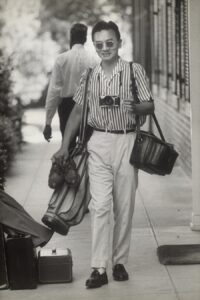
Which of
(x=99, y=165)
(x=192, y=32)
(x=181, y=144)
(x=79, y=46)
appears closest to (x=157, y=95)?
(x=181, y=144)

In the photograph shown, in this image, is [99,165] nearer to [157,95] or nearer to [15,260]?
[15,260]

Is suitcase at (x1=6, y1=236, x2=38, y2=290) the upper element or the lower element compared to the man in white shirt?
lower

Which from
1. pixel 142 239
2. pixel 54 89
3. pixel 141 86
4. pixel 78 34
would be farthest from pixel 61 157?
pixel 78 34

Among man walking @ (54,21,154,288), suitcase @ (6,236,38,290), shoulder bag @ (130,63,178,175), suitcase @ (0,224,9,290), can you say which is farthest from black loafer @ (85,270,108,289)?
shoulder bag @ (130,63,178,175)

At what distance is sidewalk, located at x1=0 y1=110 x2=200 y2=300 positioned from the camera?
6188mm

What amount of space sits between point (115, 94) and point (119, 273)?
4.46 ft

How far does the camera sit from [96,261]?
627 cm

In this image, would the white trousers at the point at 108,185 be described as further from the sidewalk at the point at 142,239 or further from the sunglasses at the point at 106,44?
the sunglasses at the point at 106,44

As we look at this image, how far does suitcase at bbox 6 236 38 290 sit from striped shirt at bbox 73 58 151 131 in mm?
1032

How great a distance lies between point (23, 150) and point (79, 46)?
279 inches

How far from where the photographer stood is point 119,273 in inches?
254

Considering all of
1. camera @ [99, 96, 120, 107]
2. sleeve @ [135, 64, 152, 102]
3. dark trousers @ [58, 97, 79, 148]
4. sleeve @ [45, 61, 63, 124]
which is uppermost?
sleeve @ [135, 64, 152, 102]

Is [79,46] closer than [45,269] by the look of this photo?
No

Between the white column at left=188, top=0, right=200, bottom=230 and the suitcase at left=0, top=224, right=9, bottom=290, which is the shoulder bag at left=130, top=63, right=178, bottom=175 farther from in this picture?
the white column at left=188, top=0, right=200, bottom=230
